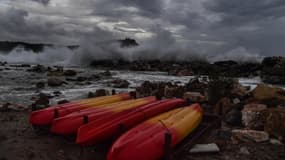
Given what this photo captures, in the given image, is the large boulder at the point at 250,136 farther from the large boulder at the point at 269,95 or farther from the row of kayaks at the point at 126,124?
the large boulder at the point at 269,95

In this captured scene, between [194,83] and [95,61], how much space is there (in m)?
36.3

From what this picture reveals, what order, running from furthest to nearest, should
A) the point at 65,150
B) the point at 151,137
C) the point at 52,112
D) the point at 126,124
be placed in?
the point at 52,112
the point at 65,150
the point at 126,124
the point at 151,137

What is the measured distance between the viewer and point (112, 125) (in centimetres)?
462

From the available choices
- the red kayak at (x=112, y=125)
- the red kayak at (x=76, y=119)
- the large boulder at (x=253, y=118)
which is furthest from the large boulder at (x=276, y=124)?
the red kayak at (x=76, y=119)

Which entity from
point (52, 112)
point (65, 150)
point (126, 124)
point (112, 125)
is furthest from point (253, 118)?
point (52, 112)

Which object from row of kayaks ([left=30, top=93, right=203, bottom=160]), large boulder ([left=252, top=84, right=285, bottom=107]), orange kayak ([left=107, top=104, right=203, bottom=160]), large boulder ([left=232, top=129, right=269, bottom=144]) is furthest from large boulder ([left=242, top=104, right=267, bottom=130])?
orange kayak ([left=107, top=104, right=203, bottom=160])

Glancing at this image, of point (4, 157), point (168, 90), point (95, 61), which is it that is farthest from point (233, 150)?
point (95, 61)

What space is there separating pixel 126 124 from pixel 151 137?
784 mm

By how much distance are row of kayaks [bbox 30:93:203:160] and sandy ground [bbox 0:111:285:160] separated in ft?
0.85

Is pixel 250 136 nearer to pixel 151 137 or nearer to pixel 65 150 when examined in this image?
pixel 151 137

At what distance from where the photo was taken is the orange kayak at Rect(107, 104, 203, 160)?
3795mm

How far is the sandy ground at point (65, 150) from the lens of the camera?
15.3 ft

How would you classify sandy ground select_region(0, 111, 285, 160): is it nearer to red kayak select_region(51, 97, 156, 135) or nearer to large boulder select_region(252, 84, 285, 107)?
red kayak select_region(51, 97, 156, 135)

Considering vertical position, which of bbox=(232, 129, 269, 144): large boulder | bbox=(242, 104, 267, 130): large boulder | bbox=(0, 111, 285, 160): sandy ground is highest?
bbox=(242, 104, 267, 130): large boulder
